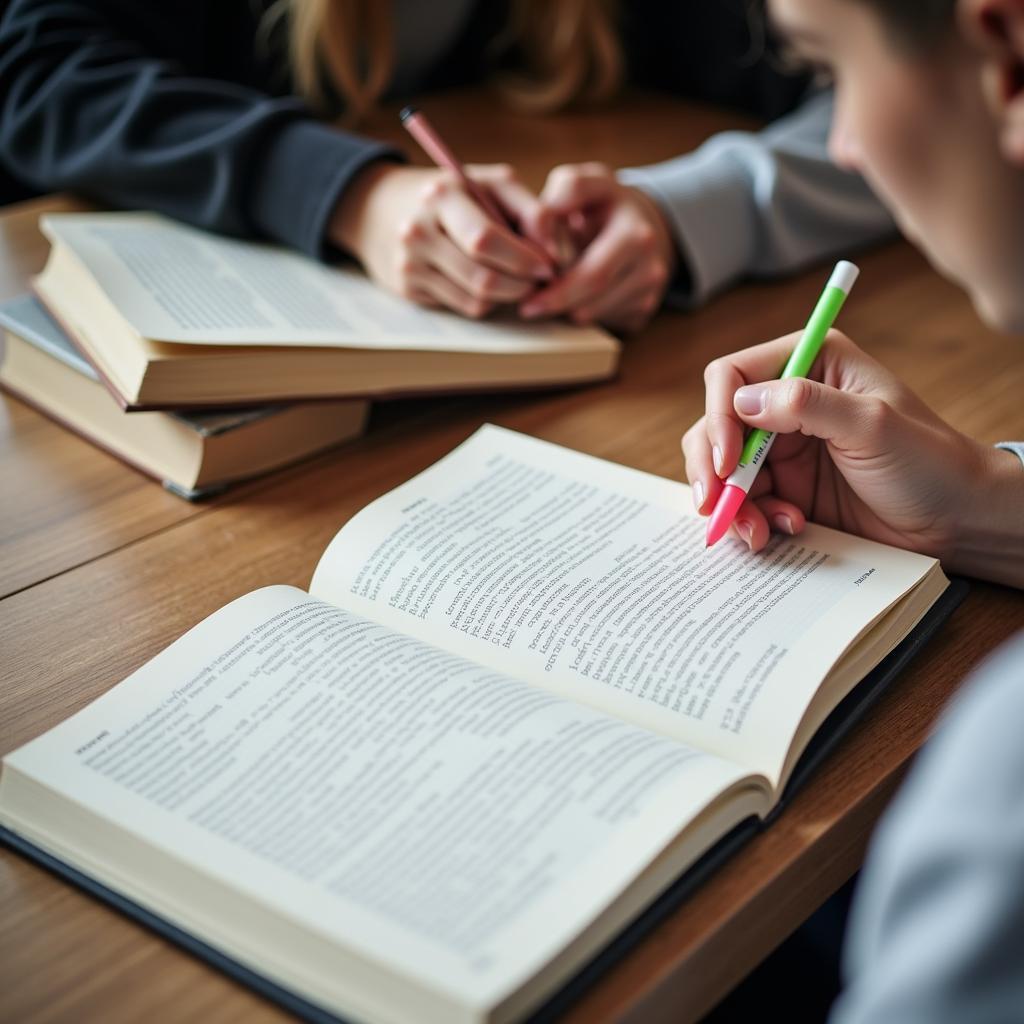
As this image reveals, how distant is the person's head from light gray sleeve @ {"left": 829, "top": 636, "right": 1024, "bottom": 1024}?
198 millimetres

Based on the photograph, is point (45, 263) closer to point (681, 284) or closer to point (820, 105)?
point (681, 284)

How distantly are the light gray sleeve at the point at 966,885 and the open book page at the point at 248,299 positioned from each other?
2.06ft

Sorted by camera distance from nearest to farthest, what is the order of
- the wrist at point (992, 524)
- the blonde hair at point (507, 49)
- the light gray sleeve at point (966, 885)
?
the light gray sleeve at point (966, 885) < the wrist at point (992, 524) < the blonde hair at point (507, 49)

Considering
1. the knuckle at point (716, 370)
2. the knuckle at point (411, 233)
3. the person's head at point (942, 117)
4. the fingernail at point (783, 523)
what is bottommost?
the fingernail at point (783, 523)

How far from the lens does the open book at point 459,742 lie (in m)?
0.52

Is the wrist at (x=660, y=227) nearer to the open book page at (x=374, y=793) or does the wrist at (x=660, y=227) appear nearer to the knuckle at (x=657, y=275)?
the knuckle at (x=657, y=275)

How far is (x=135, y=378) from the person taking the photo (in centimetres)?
88

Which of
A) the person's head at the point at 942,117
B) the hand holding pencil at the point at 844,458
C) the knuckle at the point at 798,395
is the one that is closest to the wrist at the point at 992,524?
the hand holding pencil at the point at 844,458

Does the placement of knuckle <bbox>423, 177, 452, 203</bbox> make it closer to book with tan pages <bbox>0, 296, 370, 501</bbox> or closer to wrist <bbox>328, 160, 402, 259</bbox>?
wrist <bbox>328, 160, 402, 259</bbox>

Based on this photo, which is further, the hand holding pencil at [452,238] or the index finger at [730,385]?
the hand holding pencil at [452,238]

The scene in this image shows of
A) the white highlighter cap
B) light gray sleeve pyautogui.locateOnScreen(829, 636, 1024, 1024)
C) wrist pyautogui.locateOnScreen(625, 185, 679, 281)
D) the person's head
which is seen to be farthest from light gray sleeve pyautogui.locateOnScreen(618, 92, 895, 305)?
light gray sleeve pyautogui.locateOnScreen(829, 636, 1024, 1024)

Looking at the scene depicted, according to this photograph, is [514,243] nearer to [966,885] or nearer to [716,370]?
[716,370]

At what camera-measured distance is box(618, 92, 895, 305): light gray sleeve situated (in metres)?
1.18

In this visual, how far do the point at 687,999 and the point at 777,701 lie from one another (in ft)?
0.51
